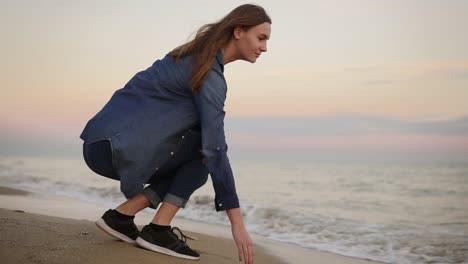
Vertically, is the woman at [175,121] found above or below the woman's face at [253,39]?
below

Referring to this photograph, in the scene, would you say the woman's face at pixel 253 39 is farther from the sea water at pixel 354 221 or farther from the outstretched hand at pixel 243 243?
the sea water at pixel 354 221

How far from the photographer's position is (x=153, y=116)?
2.52 m

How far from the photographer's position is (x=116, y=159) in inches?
97.3

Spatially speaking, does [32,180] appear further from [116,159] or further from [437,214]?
[116,159]

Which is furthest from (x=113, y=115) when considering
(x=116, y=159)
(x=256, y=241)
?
(x=256, y=241)

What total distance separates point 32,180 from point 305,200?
6.12 m

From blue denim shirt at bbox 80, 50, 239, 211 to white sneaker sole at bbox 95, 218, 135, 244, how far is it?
265mm

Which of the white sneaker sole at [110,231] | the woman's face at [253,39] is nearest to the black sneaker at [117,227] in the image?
the white sneaker sole at [110,231]

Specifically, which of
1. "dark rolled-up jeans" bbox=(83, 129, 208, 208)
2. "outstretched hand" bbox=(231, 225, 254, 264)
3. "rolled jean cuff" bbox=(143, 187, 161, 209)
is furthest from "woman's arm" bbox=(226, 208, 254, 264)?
"rolled jean cuff" bbox=(143, 187, 161, 209)

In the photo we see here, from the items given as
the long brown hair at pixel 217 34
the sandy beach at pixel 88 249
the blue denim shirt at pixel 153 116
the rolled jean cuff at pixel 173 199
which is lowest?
the sandy beach at pixel 88 249

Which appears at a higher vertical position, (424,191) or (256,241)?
(424,191)

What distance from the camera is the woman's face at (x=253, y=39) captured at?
2.53 metres

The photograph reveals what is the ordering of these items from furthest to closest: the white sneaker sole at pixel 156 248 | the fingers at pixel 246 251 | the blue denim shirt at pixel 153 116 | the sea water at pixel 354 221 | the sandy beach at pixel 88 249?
the sea water at pixel 354 221 → the white sneaker sole at pixel 156 248 → the sandy beach at pixel 88 249 → the blue denim shirt at pixel 153 116 → the fingers at pixel 246 251

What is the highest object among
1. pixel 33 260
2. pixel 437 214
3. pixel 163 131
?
pixel 437 214
